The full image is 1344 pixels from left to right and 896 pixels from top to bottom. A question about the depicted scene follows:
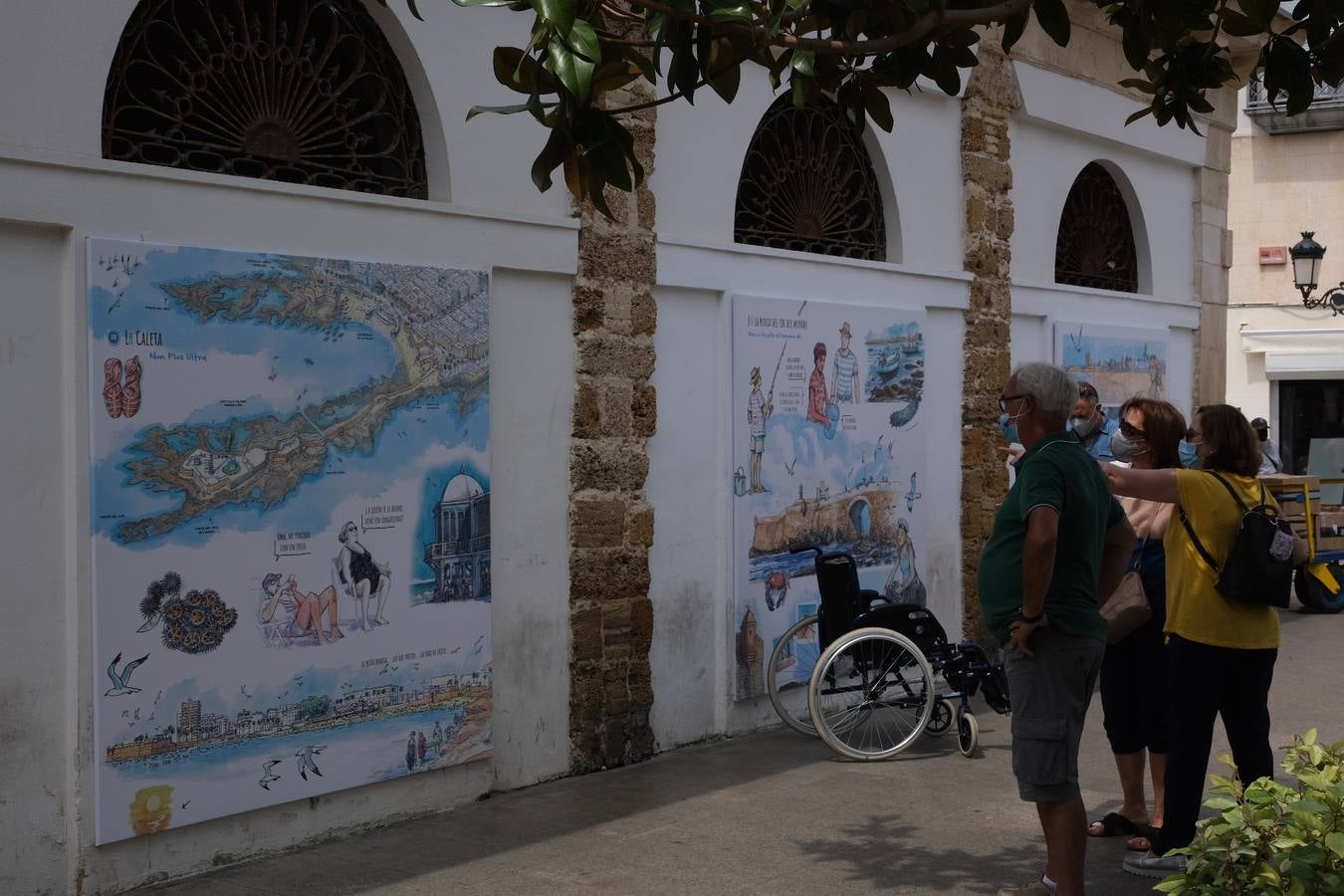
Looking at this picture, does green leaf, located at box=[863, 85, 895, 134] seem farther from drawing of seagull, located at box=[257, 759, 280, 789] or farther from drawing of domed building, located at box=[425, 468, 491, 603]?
drawing of seagull, located at box=[257, 759, 280, 789]

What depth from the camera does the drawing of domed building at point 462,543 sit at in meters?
6.61

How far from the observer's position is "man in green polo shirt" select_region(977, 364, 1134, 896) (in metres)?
4.85

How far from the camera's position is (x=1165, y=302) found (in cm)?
1287

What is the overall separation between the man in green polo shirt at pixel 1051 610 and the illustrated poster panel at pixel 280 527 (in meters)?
2.59

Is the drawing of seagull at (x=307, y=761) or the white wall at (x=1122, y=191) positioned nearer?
the drawing of seagull at (x=307, y=761)

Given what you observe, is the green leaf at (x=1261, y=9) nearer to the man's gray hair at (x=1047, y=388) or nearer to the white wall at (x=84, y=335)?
the man's gray hair at (x=1047, y=388)

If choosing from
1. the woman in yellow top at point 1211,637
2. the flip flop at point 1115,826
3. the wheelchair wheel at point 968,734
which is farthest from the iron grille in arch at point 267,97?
the flip flop at point 1115,826

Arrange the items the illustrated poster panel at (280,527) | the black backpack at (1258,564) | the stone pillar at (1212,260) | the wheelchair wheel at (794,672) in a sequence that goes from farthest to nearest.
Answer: the stone pillar at (1212,260) < the wheelchair wheel at (794,672) < the illustrated poster panel at (280,527) < the black backpack at (1258,564)

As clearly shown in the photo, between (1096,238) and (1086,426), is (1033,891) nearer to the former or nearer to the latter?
(1086,426)

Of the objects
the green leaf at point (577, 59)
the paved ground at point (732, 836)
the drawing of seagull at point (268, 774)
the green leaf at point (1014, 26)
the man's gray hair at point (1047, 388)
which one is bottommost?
the paved ground at point (732, 836)

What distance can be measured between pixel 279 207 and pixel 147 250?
2.12ft

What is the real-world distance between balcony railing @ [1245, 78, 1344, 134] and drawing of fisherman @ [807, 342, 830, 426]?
18.6 metres

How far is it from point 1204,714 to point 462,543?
3.10 meters

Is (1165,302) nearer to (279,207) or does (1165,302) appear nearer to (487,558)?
(487,558)
